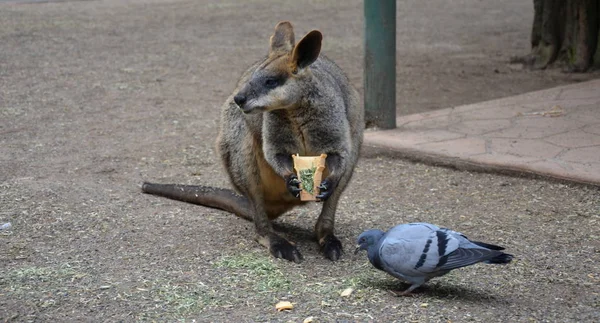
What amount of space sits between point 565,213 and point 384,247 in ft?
6.17

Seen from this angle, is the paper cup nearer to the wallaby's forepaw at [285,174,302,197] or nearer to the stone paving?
the wallaby's forepaw at [285,174,302,197]

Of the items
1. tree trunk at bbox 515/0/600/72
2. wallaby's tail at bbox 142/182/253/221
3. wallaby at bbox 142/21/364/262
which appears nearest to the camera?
wallaby at bbox 142/21/364/262

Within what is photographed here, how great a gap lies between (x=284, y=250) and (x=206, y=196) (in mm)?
1054

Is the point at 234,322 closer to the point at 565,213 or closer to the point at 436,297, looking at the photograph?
the point at 436,297

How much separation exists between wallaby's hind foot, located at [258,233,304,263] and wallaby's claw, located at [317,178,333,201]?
0.36 metres

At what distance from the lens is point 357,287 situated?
4.04m

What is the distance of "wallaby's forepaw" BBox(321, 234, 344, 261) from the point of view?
14.8 feet

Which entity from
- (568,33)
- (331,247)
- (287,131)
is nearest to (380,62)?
(287,131)

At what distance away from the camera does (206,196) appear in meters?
5.41

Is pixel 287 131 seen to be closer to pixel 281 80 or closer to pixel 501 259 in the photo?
pixel 281 80

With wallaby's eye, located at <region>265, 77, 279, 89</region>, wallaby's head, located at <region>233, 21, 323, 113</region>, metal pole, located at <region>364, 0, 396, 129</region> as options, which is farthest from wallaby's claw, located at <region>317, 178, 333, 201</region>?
metal pole, located at <region>364, 0, 396, 129</region>

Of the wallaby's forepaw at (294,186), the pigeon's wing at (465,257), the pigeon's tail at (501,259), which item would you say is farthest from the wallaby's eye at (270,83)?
the pigeon's tail at (501,259)

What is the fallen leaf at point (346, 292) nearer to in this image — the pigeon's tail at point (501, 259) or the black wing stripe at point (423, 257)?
the black wing stripe at point (423, 257)

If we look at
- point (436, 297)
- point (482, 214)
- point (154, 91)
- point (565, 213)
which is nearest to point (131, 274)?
point (436, 297)
